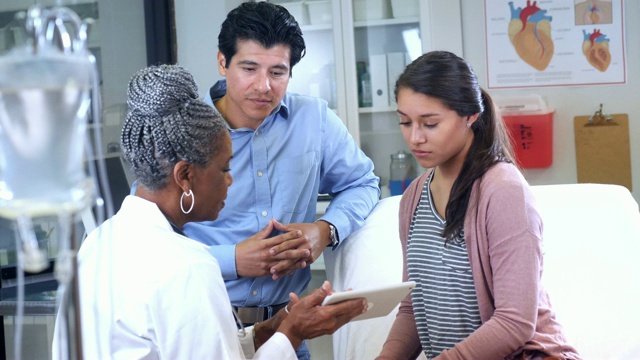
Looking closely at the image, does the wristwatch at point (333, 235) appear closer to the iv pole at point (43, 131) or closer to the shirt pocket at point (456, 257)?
the shirt pocket at point (456, 257)

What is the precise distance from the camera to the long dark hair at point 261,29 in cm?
200

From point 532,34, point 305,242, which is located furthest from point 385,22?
point 305,242

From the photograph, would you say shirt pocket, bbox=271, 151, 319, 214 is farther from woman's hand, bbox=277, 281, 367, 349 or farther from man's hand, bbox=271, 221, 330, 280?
woman's hand, bbox=277, 281, 367, 349

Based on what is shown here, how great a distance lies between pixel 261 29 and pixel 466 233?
0.76 metres

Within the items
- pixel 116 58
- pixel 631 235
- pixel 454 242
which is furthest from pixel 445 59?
pixel 116 58

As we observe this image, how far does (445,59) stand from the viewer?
164 centimetres

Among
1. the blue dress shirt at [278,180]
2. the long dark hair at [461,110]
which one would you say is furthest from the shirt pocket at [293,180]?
the long dark hair at [461,110]

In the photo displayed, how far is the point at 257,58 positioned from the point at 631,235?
1.09 m

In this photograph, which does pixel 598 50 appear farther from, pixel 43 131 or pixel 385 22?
pixel 43 131

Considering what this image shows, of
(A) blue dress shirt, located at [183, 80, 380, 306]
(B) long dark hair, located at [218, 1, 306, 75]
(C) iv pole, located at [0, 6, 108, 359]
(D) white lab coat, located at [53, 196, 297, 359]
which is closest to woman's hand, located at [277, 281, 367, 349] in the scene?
(D) white lab coat, located at [53, 196, 297, 359]

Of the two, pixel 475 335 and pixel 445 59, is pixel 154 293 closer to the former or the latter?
pixel 475 335

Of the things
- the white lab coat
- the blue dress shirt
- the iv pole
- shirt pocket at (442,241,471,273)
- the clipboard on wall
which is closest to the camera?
the iv pole

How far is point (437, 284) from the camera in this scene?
1634 millimetres

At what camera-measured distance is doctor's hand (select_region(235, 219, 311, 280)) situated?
1.91 metres
